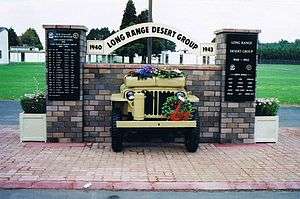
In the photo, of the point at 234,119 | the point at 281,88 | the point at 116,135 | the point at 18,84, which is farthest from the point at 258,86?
the point at 116,135

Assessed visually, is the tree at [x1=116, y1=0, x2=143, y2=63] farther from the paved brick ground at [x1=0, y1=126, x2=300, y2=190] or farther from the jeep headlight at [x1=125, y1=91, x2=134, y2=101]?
the jeep headlight at [x1=125, y1=91, x2=134, y2=101]

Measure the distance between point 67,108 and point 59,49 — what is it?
4.20 feet

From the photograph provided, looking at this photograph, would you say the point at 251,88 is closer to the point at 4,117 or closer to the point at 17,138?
the point at 17,138

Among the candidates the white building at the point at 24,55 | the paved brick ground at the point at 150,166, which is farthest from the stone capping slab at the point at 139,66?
the white building at the point at 24,55

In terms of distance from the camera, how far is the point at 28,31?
121500 mm

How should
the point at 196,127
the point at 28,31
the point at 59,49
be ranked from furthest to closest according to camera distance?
the point at 28,31 → the point at 59,49 → the point at 196,127

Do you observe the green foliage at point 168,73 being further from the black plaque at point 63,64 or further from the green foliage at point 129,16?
the green foliage at point 129,16

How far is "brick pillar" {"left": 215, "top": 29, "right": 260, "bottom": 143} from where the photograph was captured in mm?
10055

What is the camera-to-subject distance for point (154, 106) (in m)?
8.91

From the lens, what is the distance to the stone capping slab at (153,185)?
6.45 m

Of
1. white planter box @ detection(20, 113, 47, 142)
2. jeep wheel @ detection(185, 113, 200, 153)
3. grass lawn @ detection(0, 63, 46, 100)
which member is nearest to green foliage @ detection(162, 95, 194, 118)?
jeep wheel @ detection(185, 113, 200, 153)

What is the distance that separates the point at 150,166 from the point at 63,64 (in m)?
3.34

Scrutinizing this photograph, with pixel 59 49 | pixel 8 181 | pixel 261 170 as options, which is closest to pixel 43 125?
pixel 59 49

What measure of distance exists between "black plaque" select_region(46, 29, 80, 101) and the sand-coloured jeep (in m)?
1.14
